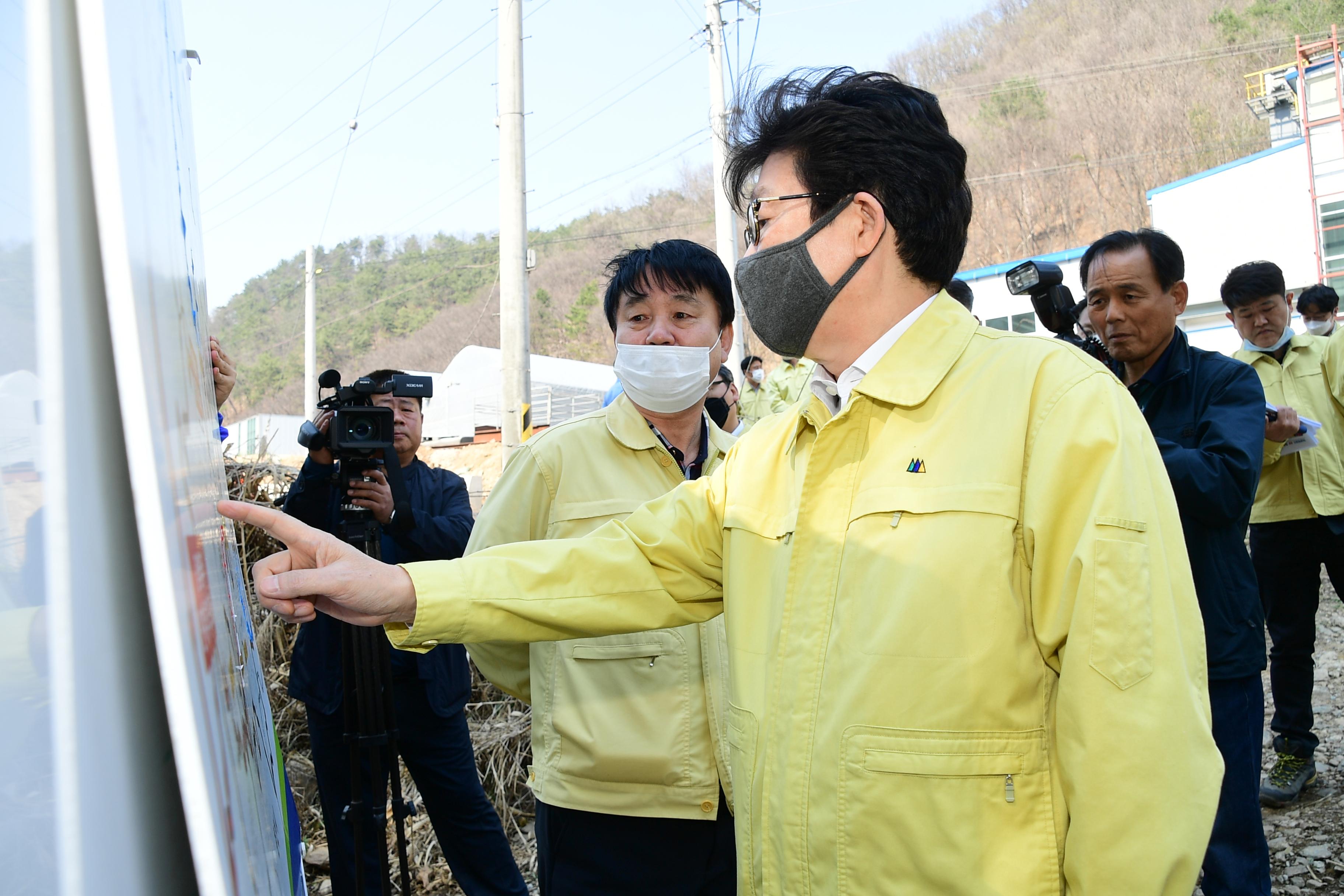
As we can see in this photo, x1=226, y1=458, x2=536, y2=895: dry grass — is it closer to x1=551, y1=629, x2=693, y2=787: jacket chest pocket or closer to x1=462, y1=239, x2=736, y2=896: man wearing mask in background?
x1=462, y1=239, x2=736, y2=896: man wearing mask in background

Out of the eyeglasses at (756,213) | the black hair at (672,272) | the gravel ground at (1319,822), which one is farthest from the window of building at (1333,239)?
the eyeglasses at (756,213)

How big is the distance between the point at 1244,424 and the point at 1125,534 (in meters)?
1.86

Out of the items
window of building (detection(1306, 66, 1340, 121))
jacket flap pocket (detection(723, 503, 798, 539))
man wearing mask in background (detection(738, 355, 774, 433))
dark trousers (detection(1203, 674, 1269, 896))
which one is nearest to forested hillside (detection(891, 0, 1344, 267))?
window of building (detection(1306, 66, 1340, 121))

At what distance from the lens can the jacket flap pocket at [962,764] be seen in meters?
1.25

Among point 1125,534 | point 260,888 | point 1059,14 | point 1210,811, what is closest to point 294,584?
point 260,888

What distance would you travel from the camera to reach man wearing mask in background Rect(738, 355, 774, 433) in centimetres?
704

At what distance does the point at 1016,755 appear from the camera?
126 centimetres

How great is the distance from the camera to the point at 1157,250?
2.95 m

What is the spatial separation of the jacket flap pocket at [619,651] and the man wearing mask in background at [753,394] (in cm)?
392

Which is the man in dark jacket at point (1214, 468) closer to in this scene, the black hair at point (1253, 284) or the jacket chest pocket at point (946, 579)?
the jacket chest pocket at point (946, 579)

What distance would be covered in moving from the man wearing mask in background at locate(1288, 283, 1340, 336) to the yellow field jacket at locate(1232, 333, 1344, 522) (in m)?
1.47

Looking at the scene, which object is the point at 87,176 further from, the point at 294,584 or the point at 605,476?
the point at 605,476

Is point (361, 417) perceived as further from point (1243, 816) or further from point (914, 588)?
point (1243, 816)

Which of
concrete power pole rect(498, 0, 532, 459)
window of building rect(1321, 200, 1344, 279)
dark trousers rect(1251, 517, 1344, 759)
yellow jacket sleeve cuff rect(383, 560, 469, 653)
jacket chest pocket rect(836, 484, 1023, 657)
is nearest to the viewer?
jacket chest pocket rect(836, 484, 1023, 657)
